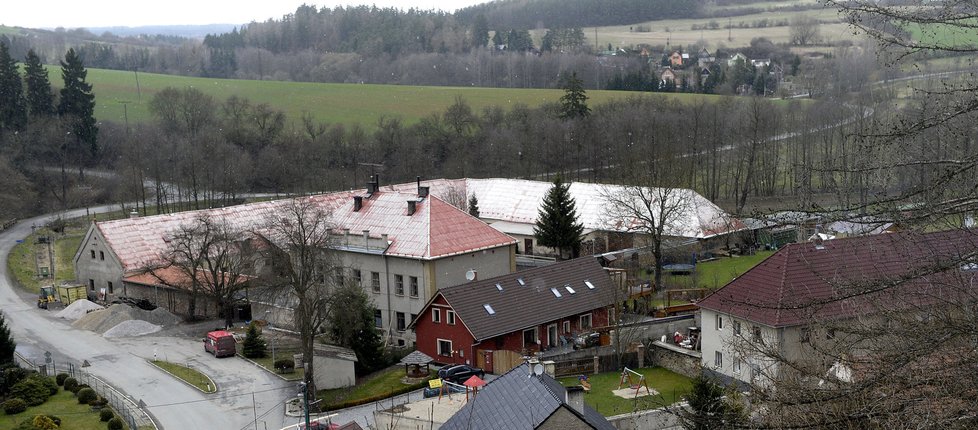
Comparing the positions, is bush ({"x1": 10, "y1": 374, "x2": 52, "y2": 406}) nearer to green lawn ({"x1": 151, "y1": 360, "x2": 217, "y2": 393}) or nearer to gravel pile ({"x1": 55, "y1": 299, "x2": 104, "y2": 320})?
green lawn ({"x1": 151, "y1": 360, "x2": 217, "y2": 393})

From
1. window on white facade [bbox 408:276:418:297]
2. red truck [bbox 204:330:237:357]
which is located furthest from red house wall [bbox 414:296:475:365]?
red truck [bbox 204:330:237:357]

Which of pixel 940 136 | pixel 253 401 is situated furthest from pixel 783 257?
pixel 940 136

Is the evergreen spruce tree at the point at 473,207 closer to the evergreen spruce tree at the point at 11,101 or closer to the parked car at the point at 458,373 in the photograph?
the parked car at the point at 458,373

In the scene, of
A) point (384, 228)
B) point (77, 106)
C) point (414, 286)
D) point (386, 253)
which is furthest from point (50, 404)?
point (77, 106)

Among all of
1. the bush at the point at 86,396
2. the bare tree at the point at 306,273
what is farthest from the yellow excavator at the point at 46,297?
the bush at the point at 86,396

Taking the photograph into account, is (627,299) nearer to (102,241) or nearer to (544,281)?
(544,281)
